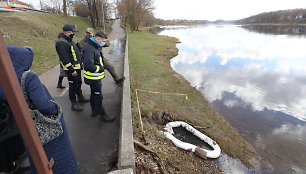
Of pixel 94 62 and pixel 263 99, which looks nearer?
pixel 94 62

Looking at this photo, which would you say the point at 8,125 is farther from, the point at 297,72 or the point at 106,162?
the point at 297,72

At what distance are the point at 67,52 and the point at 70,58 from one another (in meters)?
0.22

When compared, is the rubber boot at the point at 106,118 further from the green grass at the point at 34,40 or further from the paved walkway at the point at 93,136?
the green grass at the point at 34,40

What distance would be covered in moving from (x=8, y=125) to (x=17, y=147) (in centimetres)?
49

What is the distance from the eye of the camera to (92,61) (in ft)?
12.6

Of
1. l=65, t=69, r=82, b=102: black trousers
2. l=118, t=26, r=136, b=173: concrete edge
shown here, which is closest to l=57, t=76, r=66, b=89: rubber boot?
l=65, t=69, r=82, b=102: black trousers

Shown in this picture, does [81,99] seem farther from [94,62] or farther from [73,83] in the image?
[94,62]

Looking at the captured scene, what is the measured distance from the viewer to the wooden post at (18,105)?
3.40 feet

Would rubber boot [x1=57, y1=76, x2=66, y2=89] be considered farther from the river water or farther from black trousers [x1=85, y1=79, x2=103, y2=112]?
the river water

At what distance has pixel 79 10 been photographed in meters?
46.8

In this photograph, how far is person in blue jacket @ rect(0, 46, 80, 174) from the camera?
1846mm

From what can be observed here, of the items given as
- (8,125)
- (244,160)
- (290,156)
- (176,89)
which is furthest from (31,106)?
(176,89)

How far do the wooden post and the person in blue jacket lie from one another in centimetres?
85

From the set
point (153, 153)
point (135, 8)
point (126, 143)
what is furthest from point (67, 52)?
point (135, 8)
